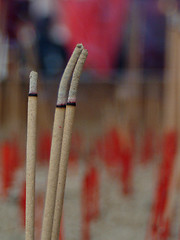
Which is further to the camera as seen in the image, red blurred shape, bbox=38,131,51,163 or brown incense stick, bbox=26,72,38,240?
red blurred shape, bbox=38,131,51,163

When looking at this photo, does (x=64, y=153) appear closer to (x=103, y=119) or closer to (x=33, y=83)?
(x=33, y=83)

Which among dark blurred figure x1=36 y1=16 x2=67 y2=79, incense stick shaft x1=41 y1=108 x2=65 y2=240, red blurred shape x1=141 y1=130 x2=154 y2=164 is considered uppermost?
dark blurred figure x1=36 y1=16 x2=67 y2=79

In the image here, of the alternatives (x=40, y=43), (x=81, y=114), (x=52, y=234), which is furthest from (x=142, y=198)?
(x=81, y=114)

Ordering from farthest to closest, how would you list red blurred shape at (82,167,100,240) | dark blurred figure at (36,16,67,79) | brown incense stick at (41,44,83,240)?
dark blurred figure at (36,16,67,79), red blurred shape at (82,167,100,240), brown incense stick at (41,44,83,240)

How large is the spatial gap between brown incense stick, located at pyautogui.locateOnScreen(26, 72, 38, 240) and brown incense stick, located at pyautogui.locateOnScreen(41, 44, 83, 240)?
0.10ft

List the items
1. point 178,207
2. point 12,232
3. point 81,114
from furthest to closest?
1. point 81,114
2. point 178,207
3. point 12,232

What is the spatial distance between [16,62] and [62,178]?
4272mm

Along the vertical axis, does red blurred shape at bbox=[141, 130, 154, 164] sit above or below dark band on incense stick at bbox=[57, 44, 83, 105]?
below

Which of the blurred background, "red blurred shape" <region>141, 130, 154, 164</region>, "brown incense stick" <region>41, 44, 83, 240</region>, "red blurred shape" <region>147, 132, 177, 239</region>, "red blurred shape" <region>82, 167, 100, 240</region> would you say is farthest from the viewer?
"red blurred shape" <region>141, 130, 154, 164</region>

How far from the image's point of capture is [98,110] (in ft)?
29.0

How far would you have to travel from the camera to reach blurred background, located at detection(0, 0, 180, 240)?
2.44m

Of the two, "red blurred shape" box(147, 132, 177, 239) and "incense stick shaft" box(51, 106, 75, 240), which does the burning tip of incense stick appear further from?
"red blurred shape" box(147, 132, 177, 239)

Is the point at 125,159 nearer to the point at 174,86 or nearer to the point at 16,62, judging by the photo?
the point at 174,86

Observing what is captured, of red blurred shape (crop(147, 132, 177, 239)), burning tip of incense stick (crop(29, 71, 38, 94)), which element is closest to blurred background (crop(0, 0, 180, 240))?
red blurred shape (crop(147, 132, 177, 239))
